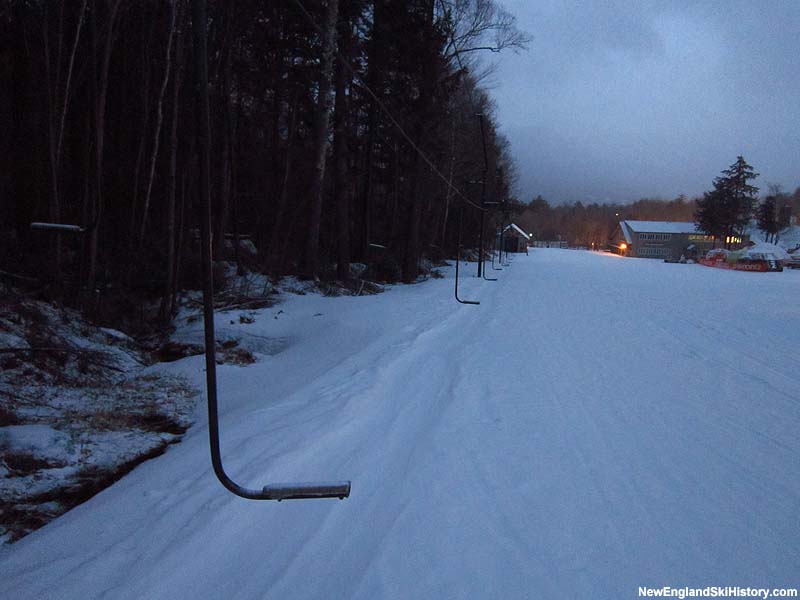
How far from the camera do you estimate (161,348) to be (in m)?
8.37

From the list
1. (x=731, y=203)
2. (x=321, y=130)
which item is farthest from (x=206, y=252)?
(x=731, y=203)

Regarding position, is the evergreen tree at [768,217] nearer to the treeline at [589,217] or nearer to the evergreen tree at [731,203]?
the evergreen tree at [731,203]

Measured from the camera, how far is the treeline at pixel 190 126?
983 centimetres

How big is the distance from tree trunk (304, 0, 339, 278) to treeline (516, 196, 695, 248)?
139345 millimetres

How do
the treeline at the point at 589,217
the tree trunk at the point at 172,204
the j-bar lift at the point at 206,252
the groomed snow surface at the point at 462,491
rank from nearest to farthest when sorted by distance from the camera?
the groomed snow surface at the point at 462,491 < the j-bar lift at the point at 206,252 < the tree trunk at the point at 172,204 < the treeline at the point at 589,217

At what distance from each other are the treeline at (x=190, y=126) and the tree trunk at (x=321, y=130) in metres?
0.04

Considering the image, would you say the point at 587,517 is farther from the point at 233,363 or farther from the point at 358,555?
the point at 233,363

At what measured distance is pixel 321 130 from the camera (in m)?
13.4

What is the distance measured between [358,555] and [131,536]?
1282mm

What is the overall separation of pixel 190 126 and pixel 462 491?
1090 centimetres

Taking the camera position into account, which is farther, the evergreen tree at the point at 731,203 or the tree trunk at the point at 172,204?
the evergreen tree at the point at 731,203

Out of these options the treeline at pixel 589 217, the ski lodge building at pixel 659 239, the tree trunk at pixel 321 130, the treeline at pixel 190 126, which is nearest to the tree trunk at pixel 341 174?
the treeline at pixel 190 126

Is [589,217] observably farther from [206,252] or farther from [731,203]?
[206,252]

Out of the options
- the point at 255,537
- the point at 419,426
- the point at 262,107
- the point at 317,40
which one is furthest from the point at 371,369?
the point at 262,107
